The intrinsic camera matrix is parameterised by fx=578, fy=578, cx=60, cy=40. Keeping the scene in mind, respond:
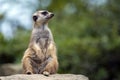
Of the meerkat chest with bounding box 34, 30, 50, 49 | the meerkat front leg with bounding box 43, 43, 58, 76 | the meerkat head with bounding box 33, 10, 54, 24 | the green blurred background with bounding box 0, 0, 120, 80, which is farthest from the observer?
the green blurred background with bounding box 0, 0, 120, 80

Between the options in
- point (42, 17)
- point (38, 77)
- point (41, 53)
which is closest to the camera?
point (38, 77)

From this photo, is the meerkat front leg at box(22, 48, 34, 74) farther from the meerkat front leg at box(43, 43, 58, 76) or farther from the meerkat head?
the meerkat head

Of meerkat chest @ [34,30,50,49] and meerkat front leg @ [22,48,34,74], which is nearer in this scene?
meerkat front leg @ [22,48,34,74]

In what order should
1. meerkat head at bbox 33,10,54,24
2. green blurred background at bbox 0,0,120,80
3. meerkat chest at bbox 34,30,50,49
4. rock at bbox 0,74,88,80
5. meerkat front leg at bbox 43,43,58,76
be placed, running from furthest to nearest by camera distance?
green blurred background at bbox 0,0,120,80 < meerkat head at bbox 33,10,54,24 < meerkat chest at bbox 34,30,50,49 < meerkat front leg at bbox 43,43,58,76 < rock at bbox 0,74,88,80

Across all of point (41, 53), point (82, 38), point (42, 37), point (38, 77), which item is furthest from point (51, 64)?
point (82, 38)

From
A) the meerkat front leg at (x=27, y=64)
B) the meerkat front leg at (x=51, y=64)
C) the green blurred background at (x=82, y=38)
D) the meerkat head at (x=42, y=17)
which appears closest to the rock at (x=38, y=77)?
the meerkat front leg at (x=51, y=64)

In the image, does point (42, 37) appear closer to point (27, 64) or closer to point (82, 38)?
point (27, 64)

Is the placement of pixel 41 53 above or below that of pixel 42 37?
below

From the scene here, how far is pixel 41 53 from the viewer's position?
8.66m

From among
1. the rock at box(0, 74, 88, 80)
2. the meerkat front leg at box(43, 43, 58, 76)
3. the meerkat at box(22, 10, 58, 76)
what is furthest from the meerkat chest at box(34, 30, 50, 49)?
the rock at box(0, 74, 88, 80)

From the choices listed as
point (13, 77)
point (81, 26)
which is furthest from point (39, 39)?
point (81, 26)

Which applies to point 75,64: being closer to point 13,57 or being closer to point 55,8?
point 13,57

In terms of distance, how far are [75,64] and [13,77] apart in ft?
26.8

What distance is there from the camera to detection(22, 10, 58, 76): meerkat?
27.9ft
